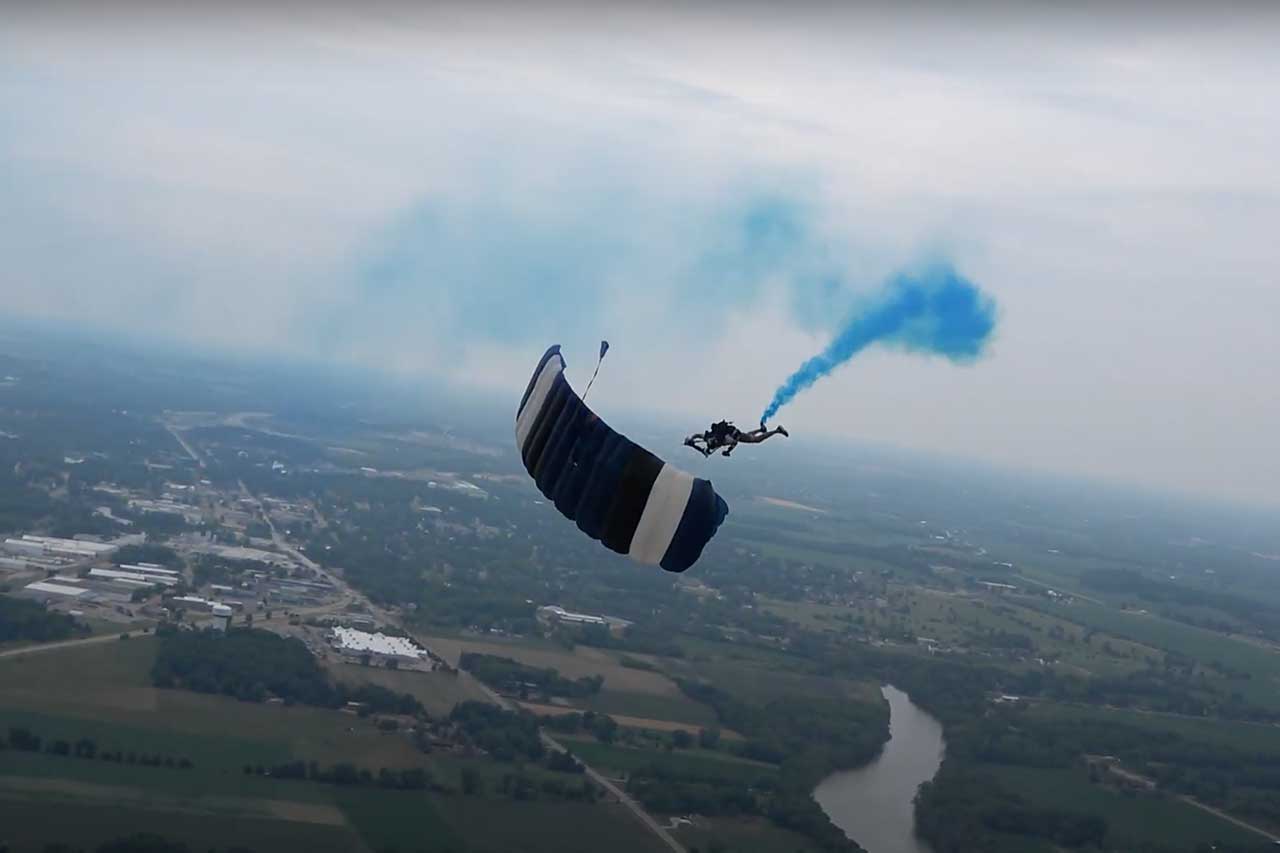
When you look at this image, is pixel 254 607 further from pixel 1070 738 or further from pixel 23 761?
pixel 1070 738

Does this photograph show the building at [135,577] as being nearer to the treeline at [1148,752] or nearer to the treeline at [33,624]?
the treeline at [33,624]

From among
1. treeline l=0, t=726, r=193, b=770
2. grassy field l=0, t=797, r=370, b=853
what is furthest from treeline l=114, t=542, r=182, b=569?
grassy field l=0, t=797, r=370, b=853

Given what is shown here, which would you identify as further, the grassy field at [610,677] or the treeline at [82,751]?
the grassy field at [610,677]

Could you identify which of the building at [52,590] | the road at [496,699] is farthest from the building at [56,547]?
the road at [496,699]

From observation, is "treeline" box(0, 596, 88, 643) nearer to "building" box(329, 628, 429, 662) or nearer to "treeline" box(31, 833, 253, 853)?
"building" box(329, 628, 429, 662)

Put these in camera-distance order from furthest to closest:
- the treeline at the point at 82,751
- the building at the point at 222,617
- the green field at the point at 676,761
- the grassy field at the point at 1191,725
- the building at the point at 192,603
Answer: the building at the point at 192,603, the grassy field at the point at 1191,725, the building at the point at 222,617, the green field at the point at 676,761, the treeline at the point at 82,751

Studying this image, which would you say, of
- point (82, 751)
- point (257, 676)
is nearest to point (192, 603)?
point (257, 676)
